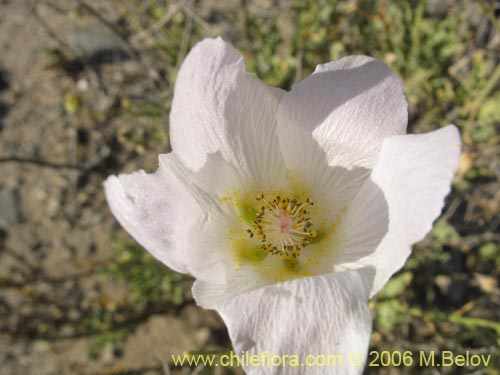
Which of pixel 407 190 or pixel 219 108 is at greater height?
pixel 219 108

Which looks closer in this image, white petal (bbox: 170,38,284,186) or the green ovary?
white petal (bbox: 170,38,284,186)

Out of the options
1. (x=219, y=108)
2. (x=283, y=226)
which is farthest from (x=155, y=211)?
(x=283, y=226)

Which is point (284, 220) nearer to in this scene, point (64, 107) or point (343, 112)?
point (343, 112)

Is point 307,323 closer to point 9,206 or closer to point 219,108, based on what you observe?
point 219,108

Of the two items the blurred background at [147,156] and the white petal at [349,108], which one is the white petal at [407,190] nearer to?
the white petal at [349,108]

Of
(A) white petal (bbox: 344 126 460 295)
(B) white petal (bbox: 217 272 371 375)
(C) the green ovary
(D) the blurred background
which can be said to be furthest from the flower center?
(D) the blurred background

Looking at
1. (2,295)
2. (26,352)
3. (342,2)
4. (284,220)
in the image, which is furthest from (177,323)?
(342,2)

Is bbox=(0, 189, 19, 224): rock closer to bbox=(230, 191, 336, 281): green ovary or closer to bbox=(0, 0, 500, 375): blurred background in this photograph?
bbox=(0, 0, 500, 375): blurred background
